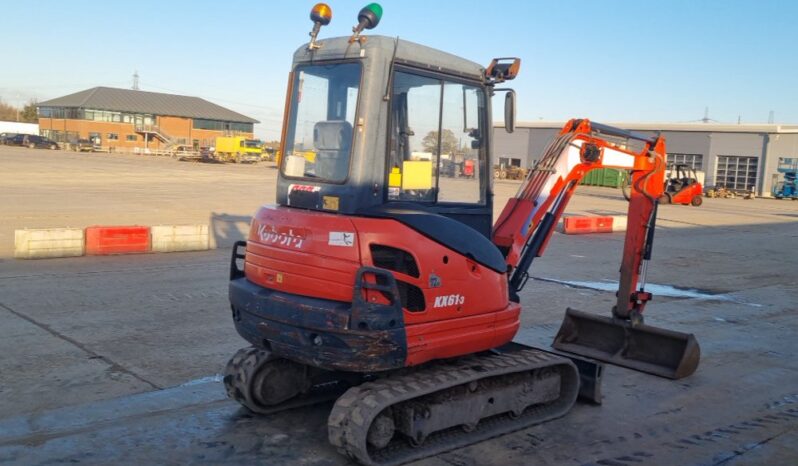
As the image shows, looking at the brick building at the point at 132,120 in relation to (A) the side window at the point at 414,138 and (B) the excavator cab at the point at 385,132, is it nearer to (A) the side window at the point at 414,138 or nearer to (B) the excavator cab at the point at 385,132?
(B) the excavator cab at the point at 385,132

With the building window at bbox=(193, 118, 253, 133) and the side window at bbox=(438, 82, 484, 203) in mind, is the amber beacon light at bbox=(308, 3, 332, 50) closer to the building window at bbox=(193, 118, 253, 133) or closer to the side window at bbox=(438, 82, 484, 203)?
the side window at bbox=(438, 82, 484, 203)

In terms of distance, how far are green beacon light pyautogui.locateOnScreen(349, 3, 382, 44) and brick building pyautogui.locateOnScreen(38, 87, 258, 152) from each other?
282ft

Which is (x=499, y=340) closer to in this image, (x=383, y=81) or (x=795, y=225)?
(x=383, y=81)

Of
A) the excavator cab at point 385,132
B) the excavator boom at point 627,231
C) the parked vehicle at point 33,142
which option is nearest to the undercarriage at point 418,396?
the excavator boom at point 627,231

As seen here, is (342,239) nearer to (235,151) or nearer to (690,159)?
(690,159)

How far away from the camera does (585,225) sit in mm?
24062

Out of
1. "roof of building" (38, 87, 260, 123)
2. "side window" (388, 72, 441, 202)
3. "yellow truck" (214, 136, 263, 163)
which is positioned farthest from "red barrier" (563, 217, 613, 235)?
"roof of building" (38, 87, 260, 123)

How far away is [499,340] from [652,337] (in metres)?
2.90

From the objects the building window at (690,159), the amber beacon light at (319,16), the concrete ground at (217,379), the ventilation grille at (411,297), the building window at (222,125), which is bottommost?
the concrete ground at (217,379)

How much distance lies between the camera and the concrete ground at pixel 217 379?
587 cm

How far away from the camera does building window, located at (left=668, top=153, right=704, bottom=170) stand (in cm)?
6253

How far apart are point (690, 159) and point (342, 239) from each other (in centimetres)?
6314

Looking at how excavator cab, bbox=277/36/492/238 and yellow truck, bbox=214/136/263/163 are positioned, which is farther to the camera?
yellow truck, bbox=214/136/263/163

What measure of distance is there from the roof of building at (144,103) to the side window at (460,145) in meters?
91.7
